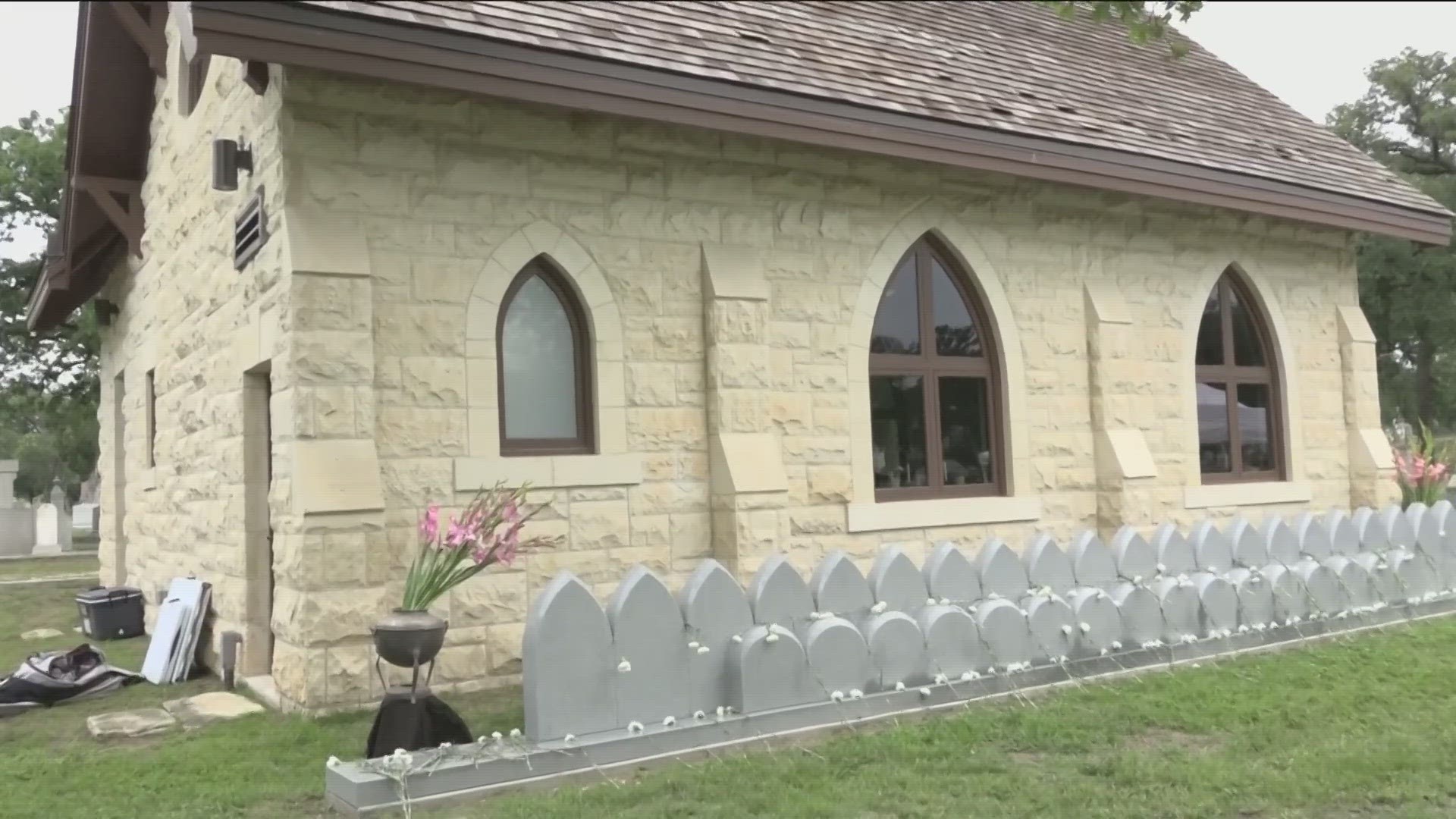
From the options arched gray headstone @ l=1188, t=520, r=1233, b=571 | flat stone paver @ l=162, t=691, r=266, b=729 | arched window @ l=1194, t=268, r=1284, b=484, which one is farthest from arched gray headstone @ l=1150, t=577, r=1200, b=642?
flat stone paver @ l=162, t=691, r=266, b=729

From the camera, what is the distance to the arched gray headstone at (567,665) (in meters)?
4.71

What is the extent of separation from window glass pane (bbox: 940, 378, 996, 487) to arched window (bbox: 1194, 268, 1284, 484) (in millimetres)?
2558

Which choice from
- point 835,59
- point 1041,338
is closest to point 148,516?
point 835,59

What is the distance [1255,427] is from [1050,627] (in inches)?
245

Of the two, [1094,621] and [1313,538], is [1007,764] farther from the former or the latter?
[1313,538]

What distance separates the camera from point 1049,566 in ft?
21.9

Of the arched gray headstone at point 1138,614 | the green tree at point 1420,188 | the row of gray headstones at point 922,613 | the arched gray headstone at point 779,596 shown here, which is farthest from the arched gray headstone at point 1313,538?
the green tree at point 1420,188

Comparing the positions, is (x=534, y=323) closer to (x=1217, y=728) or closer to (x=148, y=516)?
(x=1217, y=728)

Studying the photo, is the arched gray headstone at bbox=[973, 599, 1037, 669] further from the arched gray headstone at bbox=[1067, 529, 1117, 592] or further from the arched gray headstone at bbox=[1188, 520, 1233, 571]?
the arched gray headstone at bbox=[1188, 520, 1233, 571]

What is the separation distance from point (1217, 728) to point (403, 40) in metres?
5.51

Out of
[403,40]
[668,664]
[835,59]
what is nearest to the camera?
[668,664]

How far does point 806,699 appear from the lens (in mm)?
5410

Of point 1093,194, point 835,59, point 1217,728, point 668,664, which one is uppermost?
point 835,59

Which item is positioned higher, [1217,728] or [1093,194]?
[1093,194]
